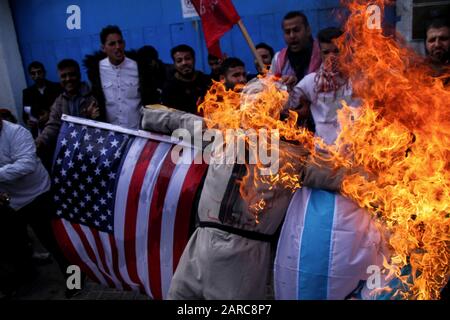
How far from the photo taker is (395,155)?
2271 millimetres

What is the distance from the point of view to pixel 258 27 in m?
6.27

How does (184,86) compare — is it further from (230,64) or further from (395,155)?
(395,155)

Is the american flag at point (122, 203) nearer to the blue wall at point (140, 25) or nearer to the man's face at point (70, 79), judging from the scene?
the man's face at point (70, 79)

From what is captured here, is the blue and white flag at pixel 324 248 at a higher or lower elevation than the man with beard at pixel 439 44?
lower

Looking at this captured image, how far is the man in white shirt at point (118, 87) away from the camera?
14.4 ft

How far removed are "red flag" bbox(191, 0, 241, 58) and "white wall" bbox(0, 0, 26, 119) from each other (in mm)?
6018

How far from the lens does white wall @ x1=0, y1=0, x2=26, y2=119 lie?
8086mm

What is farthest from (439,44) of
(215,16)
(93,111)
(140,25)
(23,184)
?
(140,25)

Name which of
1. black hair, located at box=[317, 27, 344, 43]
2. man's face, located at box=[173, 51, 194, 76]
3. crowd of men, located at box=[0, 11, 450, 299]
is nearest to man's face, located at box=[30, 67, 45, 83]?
crowd of men, located at box=[0, 11, 450, 299]

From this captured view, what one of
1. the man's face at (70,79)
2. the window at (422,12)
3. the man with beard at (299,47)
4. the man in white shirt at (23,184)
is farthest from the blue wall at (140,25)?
the man in white shirt at (23,184)

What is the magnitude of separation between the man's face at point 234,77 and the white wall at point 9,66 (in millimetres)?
6295

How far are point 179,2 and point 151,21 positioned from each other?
65cm

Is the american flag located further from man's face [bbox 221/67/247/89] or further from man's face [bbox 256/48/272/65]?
man's face [bbox 256/48/272/65]
